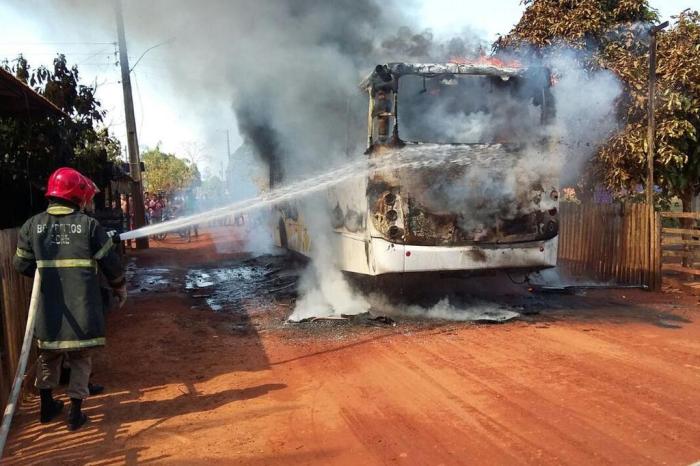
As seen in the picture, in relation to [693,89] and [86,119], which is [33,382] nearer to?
[86,119]

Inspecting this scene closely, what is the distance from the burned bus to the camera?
630cm

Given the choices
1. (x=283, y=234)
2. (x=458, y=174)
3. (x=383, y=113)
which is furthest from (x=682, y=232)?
(x=283, y=234)

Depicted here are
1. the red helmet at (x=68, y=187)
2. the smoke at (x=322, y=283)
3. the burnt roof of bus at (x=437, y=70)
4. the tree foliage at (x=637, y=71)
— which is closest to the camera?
the red helmet at (x=68, y=187)

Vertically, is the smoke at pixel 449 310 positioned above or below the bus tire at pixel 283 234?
Result: below

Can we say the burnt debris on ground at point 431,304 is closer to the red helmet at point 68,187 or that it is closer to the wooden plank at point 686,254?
the wooden plank at point 686,254

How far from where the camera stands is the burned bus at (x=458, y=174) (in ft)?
20.7

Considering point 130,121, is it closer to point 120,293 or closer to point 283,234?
point 283,234

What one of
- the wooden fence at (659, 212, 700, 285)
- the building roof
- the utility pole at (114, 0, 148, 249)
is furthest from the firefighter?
the utility pole at (114, 0, 148, 249)

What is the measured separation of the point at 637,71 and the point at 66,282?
9.47 metres

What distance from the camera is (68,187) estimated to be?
3939mm

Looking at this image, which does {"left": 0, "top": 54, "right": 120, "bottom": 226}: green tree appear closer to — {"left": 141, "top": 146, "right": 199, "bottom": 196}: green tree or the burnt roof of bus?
the burnt roof of bus

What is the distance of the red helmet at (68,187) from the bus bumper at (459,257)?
333cm

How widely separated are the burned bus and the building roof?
3732 millimetres

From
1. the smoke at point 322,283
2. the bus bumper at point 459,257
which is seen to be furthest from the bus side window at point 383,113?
the smoke at point 322,283
